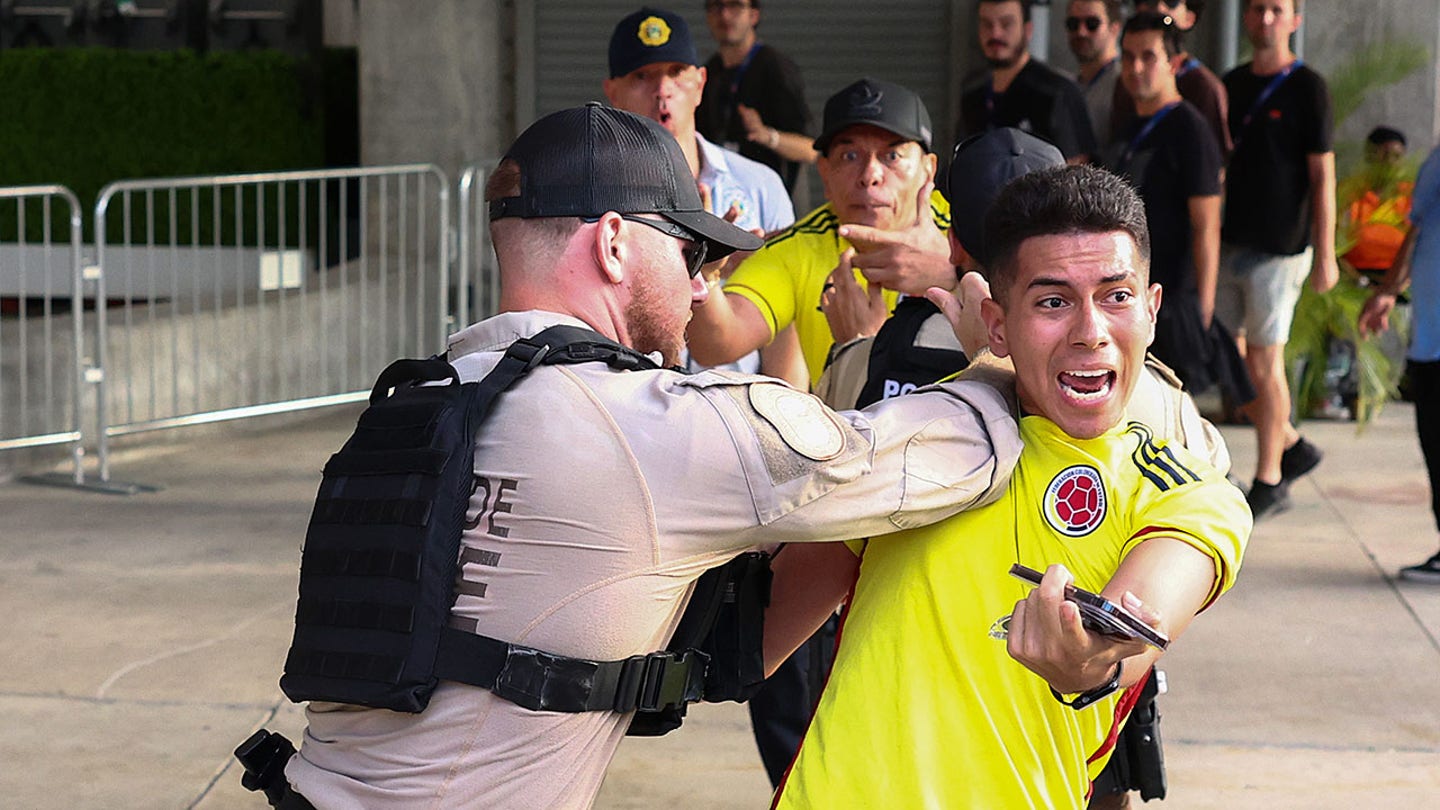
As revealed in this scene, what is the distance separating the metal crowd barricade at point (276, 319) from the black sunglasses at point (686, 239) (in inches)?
237

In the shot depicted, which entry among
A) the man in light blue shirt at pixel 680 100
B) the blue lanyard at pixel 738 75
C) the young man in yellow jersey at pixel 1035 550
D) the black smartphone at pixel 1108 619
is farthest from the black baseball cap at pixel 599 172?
the blue lanyard at pixel 738 75

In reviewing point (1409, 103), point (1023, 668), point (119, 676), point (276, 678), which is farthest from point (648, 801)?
point (1409, 103)

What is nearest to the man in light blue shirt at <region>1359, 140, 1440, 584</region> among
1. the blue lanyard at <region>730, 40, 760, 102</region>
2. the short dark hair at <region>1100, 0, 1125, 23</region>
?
the short dark hair at <region>1100, 0, 1125, 23</region>

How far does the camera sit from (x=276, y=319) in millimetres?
9641

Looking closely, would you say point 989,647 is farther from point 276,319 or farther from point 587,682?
point 276,319

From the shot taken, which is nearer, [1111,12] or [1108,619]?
[1108,619]

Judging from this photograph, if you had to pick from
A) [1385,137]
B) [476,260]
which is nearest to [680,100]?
[476,260]

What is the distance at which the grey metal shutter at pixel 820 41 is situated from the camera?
1168cm

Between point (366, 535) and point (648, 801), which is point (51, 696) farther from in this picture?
point (366, 535)

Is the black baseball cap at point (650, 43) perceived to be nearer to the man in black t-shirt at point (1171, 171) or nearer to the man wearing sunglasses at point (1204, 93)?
the man in black t-shirt at point (1171, 171)

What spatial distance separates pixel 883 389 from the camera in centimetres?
286

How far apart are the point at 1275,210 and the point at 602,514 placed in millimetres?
6120

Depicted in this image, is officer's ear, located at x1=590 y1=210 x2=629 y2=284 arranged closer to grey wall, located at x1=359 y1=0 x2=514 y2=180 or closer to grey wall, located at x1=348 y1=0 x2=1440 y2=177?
grey wall, located at x1=348 y1=0 x2=1440 y2=177

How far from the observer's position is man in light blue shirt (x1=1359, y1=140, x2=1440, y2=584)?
20.6 feet
